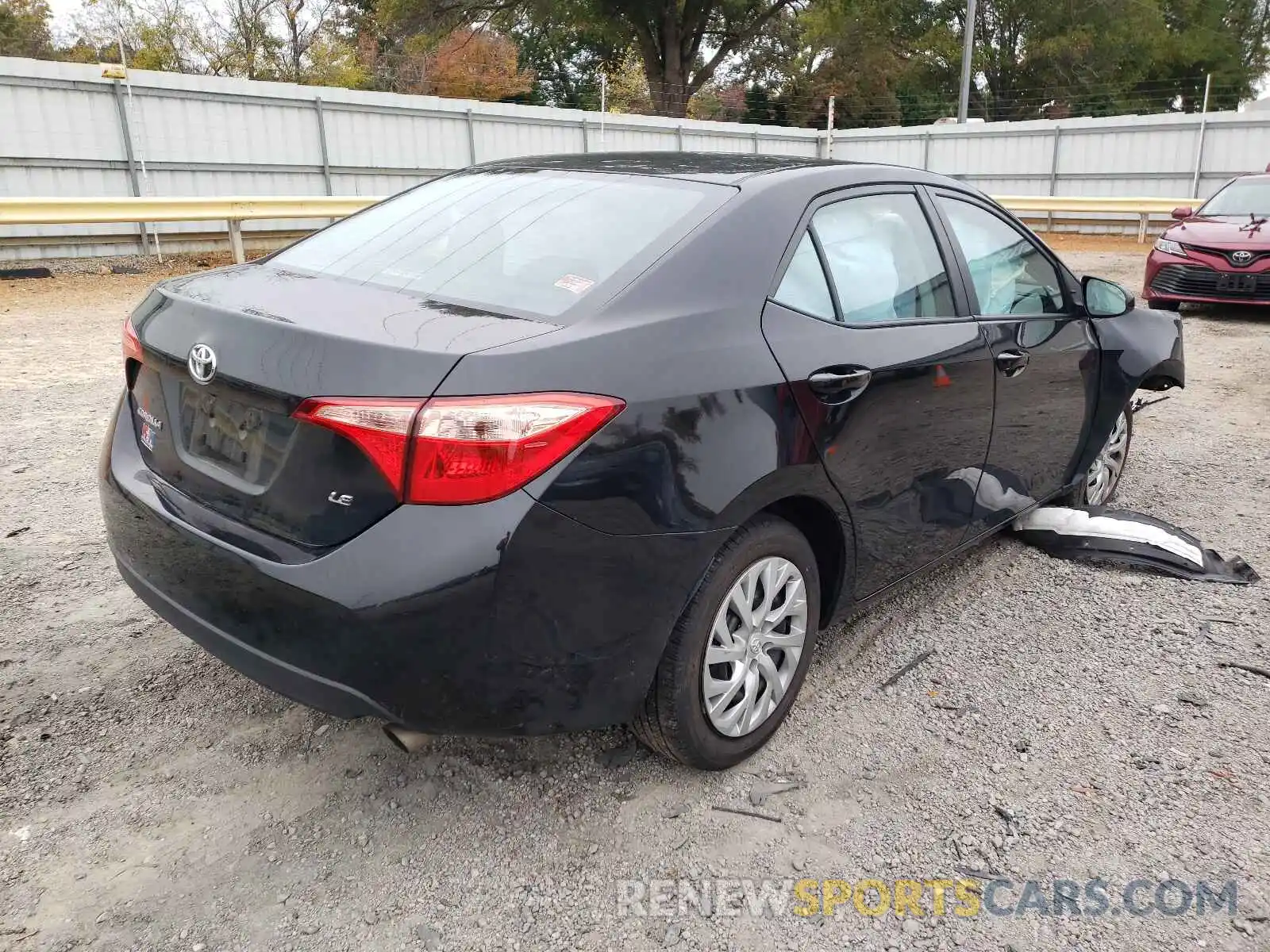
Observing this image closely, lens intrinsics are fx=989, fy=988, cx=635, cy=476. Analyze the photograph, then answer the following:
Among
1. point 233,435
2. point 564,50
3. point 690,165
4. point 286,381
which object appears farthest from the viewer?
point 564,50

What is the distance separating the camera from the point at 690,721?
2.46m

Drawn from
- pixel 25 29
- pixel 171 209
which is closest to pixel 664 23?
pixel 25 29

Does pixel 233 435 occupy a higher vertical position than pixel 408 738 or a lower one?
higher

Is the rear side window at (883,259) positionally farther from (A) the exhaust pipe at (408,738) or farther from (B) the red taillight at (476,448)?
(A) the exhaust pipe at (408,738)

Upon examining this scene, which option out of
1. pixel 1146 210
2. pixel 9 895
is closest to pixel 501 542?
pixel 9 895

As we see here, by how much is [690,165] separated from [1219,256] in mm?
9237

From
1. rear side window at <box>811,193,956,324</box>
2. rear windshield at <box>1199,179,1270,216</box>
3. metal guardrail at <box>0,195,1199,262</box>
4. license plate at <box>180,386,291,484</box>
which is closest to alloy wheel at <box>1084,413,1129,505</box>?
rear side window at <box>811,193,956,324</box>

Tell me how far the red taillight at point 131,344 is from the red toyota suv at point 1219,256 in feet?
34.6

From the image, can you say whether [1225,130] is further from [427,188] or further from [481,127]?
[427,188]

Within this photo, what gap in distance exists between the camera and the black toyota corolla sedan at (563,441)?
2.04m

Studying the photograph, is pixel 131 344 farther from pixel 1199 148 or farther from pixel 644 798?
pixel 1199 148

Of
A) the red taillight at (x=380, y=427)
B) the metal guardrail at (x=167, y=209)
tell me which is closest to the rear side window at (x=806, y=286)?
the red taillight at (x=380, y=427)

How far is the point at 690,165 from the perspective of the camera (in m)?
3.07

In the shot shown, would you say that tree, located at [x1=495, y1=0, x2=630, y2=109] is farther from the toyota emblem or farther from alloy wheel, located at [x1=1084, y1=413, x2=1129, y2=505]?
the toyota emblem
